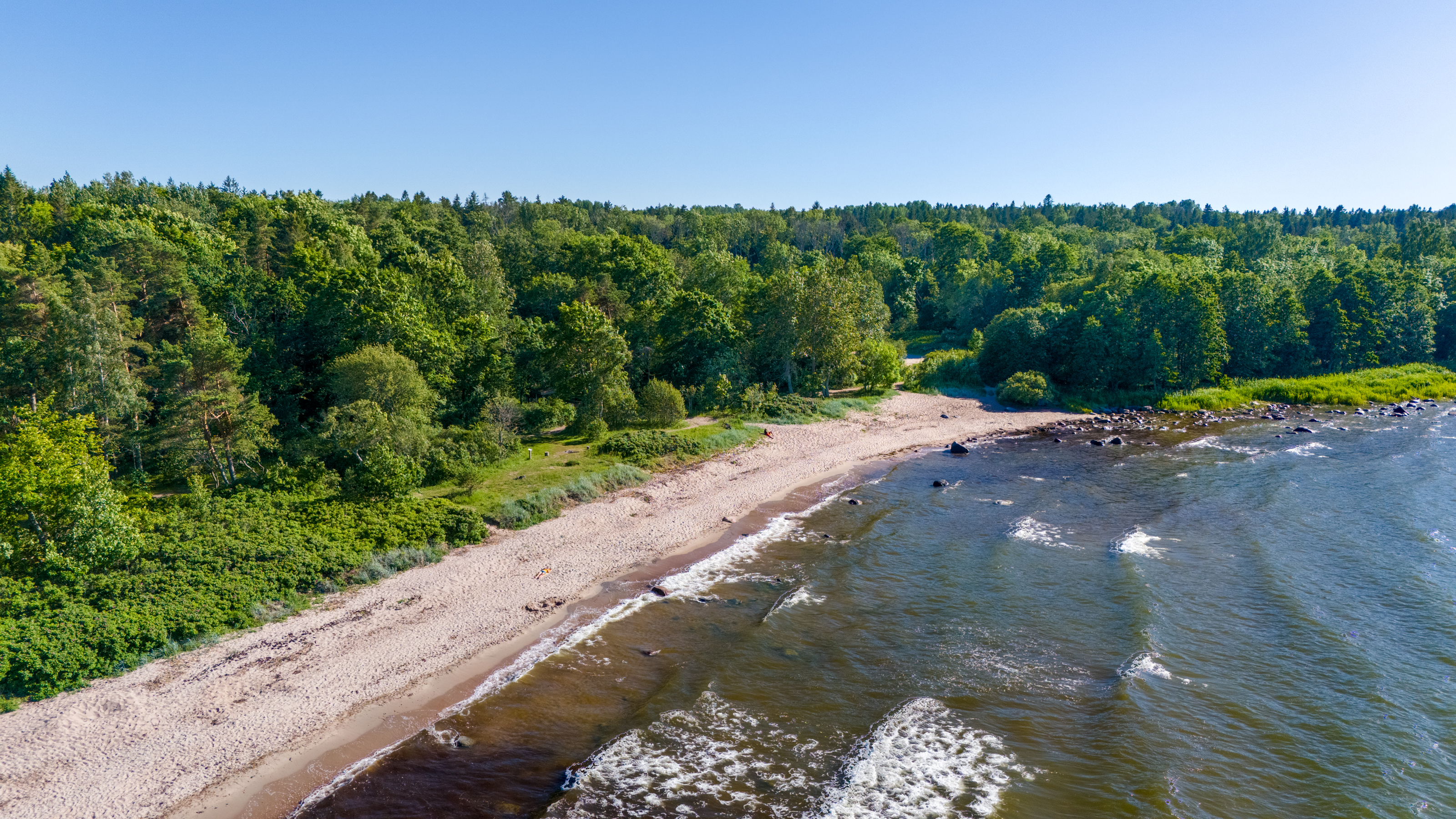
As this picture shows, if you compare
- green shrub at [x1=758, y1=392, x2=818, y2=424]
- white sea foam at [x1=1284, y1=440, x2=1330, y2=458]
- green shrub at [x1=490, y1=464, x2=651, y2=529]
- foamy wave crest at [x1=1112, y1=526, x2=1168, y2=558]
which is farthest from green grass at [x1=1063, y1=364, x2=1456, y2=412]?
green shrub at [x1=490, y1=464, x2=651, y2=529]

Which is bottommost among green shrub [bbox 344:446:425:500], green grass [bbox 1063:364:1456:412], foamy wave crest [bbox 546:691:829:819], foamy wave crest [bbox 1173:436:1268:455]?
foamy wave crest [bbox 546:691:829:819]

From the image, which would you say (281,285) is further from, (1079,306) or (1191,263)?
(1191,263)

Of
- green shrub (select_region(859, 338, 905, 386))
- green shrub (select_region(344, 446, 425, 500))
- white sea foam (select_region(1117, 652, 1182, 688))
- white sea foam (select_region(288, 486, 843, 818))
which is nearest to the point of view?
white sea foam (select_region(288, 486, 843, 818))

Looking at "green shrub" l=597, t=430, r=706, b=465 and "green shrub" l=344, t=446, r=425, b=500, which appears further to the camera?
"green shrub" l=597, t=430, r=706, b=465

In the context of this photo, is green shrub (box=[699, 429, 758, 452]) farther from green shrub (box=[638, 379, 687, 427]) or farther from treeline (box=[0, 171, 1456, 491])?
treeline (box=[0, 171, 1456, 491])

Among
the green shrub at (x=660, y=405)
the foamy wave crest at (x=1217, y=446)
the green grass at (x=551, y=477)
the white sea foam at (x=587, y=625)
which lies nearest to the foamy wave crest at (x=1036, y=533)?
the white sea foam at (x=587, y=625)

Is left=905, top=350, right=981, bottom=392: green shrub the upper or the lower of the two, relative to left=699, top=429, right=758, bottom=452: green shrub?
upper

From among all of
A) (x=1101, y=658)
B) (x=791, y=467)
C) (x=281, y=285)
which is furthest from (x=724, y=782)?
(x=281, y=285)

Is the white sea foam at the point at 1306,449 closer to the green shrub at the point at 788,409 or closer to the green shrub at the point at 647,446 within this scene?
the green shrub at the point at 788,409

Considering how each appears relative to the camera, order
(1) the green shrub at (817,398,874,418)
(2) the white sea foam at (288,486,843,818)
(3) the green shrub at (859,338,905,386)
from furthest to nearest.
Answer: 1. (3) the green shrub at (859,338,905,386)
2. (1) the green shrub at (817,398,874,418)
3. (2) the white sea foam at (288,486,843,818)
